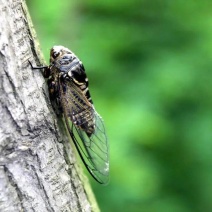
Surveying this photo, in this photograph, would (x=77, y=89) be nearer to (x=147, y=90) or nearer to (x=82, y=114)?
(x=82, y=114)

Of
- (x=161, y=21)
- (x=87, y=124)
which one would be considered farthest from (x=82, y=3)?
(x=87, y=124)

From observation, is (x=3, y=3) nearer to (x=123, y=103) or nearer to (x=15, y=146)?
(x=15, y=146)

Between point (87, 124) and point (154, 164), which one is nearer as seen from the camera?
point (87, 124)

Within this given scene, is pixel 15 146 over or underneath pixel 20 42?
underneath

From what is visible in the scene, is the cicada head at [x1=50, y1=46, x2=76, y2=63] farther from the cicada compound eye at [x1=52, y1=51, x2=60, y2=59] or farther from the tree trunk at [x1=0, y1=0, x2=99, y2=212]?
the tree trunk at [x1=0, y1=0, x2=99, y2=212]

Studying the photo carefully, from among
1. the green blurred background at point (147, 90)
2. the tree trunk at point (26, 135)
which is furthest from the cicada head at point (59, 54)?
the green blurred background at point (147, 90)

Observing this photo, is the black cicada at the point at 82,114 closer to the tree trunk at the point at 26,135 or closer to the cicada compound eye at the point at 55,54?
the cicada compound eye at the point at 55,54

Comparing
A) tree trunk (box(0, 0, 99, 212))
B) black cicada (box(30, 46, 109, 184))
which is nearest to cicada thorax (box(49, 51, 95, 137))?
black cicada (box(30, 46, 109, 184))
